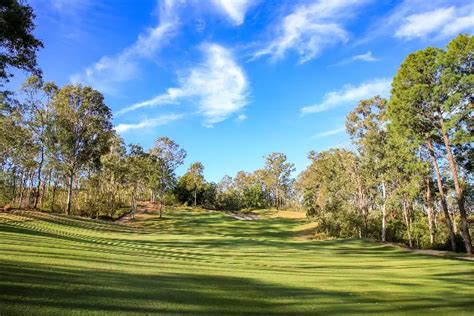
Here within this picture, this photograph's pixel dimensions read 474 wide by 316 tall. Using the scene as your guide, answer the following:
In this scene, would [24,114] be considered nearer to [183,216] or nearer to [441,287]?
[183,216]

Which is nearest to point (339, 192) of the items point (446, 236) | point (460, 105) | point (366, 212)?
point (366, 212)

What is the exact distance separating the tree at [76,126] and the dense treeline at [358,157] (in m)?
0.12

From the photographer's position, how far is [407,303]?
25.7ft

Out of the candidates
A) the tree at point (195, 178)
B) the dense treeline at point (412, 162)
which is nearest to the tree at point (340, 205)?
the dense treeline at point (412, 162)

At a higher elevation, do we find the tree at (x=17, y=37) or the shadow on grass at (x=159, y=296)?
the tree at (x=17, y=37)

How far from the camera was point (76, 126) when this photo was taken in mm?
39938

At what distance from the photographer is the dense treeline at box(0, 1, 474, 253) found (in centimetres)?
2402

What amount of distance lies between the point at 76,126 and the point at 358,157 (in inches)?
1274

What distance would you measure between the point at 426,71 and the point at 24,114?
39.5m

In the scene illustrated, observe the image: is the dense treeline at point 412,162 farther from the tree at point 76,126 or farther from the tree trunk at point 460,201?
the tree at point 76,126

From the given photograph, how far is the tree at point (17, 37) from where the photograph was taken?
456 inches

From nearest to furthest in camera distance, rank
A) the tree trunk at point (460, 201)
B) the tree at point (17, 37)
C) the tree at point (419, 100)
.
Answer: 1. the tree at point (17, 37)
2. the tree trunk at point (460, 201)
3. the tree at point (419, 100)

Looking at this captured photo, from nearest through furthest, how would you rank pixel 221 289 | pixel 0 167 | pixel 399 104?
pixel 221 289
pixel 399 104
pixel 0 167

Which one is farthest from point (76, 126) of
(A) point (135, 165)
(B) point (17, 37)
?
(B) point (17, 37)
